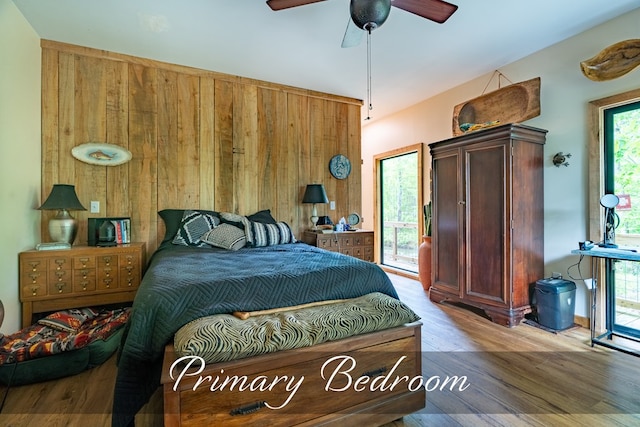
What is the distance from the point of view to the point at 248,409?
1.27m

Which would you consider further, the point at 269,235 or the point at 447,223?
the point at 447,223

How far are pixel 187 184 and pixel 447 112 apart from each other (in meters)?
3.37

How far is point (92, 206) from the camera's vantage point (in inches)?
119

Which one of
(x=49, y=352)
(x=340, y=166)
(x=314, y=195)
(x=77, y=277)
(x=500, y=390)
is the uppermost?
(x=340, y=166)

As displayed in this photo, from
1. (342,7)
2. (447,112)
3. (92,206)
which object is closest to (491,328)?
(447,112)

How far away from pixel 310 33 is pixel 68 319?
3151 mm

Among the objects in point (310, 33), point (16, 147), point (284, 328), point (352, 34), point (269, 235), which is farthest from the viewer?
point (269, 235)

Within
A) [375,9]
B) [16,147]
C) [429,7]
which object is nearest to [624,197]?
[429,7]

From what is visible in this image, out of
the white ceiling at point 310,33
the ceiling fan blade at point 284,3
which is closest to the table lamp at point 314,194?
the white ceiling at point 310,33

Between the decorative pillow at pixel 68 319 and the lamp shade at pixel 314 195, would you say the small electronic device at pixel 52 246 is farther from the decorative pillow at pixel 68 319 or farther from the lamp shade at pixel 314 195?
the lamp shade at pixel 314 195

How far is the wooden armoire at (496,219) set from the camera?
282 centimetres

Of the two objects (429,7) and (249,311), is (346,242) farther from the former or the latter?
(429,7)

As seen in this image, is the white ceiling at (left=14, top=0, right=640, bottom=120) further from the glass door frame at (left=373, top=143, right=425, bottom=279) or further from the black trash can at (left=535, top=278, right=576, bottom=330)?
the black trash can at (left=535, top=278, right=576, bottom=330)

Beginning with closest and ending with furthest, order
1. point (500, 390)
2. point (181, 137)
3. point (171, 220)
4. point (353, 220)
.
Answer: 1. point (500, 390)
2. point (171, 220)
3. point (181, 137)
4. point (353, 220)
